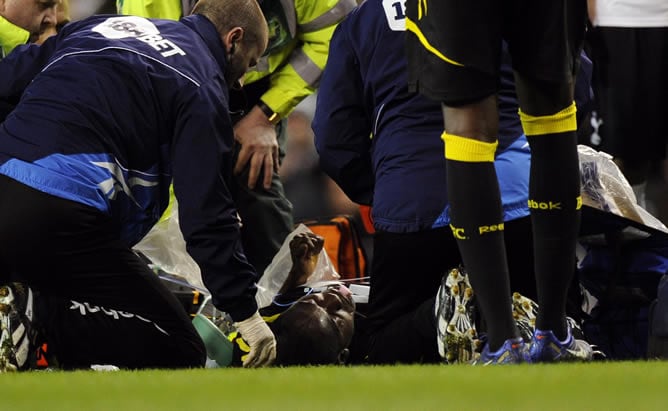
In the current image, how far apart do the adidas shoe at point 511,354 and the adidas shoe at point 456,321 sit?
1.48 ft

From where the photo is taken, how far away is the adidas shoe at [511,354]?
3.00 meters

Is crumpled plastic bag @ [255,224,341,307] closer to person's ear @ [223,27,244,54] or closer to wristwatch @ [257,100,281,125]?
wristwatch @ [257,100,281,125]

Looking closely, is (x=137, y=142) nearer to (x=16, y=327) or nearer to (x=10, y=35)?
(x=16, y=327)

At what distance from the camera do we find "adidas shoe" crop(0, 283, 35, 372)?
141 inches

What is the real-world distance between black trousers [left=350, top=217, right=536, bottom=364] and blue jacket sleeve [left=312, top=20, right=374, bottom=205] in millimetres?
425

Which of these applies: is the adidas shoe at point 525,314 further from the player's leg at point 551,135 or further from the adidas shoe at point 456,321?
the player's leg at point 551,135

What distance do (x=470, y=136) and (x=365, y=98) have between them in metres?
1.32

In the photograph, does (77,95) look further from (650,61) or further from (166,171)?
(650,61)

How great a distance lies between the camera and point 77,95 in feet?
12.0

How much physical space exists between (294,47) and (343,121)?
114cm

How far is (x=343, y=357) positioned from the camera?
4246 millimetres

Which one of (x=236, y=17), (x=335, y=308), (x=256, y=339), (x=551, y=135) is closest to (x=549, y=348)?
(x=551, y=135)


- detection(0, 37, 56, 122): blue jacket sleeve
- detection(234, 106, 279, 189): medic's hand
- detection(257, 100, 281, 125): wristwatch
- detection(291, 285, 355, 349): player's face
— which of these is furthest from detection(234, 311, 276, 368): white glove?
detection(257, 100, 281, 125): wristwatch

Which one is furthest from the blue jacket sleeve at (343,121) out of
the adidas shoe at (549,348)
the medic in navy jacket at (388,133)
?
the adidas shoe at (549,348)
